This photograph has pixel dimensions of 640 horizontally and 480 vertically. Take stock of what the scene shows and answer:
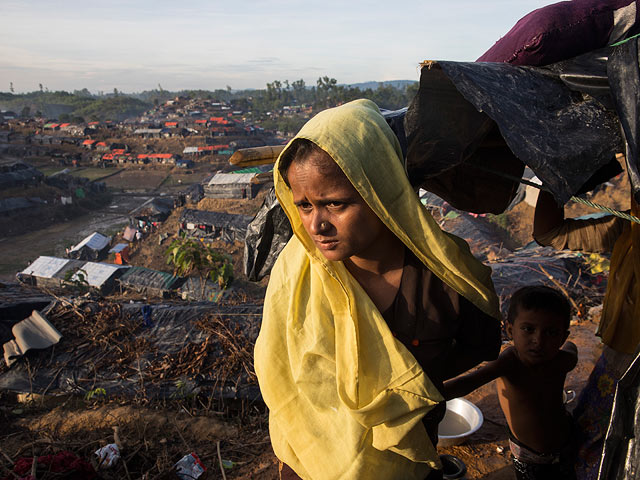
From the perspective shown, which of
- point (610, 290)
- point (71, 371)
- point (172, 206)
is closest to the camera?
point (610, 290)

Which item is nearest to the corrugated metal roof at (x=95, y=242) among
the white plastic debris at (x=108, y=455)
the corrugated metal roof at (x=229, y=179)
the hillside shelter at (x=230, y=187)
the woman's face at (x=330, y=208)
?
the hillside shelter at (x=230, y=187)

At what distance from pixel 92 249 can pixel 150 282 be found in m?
7.36

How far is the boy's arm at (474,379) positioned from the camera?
173 cm

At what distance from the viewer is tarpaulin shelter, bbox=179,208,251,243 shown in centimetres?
1887

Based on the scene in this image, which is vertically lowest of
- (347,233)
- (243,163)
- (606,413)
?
(606,413)

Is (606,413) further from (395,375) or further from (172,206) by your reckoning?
(172,206)

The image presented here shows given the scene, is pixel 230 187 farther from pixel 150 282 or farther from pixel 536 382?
pixel 536 382

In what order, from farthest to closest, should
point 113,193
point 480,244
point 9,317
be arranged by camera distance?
point 113,193, point 480,244, point 9,317

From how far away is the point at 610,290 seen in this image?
5.58 ft

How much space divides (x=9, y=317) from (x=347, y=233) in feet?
21.2

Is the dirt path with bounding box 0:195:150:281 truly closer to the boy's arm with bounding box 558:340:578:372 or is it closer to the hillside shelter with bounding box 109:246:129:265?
the hillside shelter with bounding box 109:246:129:265

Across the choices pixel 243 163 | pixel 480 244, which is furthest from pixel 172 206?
pixel 243 163

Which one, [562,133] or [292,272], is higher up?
[562,133]

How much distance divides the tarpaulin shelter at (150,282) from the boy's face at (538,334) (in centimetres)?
1266
